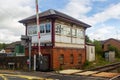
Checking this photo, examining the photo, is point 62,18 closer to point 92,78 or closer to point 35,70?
point 35,70

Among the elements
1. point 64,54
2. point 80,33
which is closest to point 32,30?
point 64,54

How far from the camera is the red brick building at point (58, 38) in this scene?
26422mm

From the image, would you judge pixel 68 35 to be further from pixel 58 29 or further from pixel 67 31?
pixel 58 29

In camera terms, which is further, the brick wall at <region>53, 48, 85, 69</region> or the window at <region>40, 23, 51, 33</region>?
the window at <region>40, 23, 51, 33</region>

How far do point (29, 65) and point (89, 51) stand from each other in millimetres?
13492

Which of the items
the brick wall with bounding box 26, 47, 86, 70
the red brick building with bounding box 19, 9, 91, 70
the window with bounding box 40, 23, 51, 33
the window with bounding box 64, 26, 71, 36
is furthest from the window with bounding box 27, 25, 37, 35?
the window with bounding box 64, 26, 71, 36

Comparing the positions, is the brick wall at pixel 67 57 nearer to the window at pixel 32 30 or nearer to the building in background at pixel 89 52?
the building in background at pixel 89 52

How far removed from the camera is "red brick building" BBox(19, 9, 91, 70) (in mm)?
26422

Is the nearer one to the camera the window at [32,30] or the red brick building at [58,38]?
the red brick building at [58,38]

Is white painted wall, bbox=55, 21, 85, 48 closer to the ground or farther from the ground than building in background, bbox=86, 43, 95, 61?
farther from the ground

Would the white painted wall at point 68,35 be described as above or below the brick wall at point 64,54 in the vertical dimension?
above

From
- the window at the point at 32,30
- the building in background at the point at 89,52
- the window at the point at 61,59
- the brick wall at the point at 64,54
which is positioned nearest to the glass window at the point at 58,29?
the brick wall at the point at 64,54

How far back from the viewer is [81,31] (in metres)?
33.3

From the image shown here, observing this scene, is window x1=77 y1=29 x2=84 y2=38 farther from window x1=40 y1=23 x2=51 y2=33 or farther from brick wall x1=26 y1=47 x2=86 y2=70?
window x1=40 y1=23 x2=51 y2=33
